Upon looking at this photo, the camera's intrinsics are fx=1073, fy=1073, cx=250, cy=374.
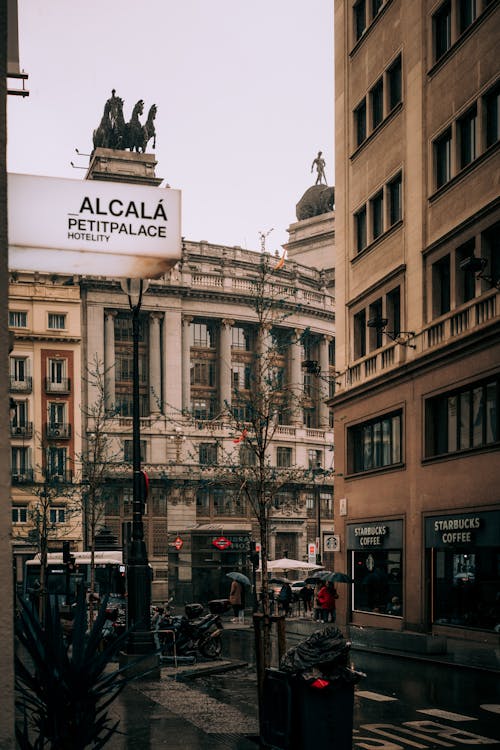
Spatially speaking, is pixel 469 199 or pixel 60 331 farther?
pixel 60 331

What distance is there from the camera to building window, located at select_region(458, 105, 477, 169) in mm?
30202

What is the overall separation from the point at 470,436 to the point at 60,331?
67443mm

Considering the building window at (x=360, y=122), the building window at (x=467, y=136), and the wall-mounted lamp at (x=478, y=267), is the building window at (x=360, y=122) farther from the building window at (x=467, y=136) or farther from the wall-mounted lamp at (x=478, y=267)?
the wall-mounted lamp at (x=478, y=267)

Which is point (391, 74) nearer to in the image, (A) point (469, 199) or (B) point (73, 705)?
(A) point (469, 199)

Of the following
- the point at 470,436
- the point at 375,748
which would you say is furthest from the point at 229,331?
the point at 375,748

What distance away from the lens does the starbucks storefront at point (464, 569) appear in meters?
27.7

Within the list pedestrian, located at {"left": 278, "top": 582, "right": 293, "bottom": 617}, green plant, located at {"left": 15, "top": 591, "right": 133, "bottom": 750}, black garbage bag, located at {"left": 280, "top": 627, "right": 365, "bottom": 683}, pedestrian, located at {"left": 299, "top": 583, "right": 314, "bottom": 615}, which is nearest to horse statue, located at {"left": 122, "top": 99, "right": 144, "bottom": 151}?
pedestrian, located at {"left": 299, "top": 583, "right": 314, "bottom": 615}

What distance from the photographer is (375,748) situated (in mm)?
13852

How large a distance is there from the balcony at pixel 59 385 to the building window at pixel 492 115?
6721 centimetres

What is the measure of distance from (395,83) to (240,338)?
78211mm

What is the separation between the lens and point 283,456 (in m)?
110

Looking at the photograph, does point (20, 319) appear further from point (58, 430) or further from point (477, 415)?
point (477, 415)

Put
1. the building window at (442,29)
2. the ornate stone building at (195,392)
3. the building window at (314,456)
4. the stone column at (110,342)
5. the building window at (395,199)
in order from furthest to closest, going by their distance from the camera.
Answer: the building window at (314,456) < the stone column at (110,342) < the ornate stone building at (195,392) < the building window at (395,199) < the building window at (442,29)

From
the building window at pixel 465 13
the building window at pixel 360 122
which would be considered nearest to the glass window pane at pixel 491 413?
the building window at pixel 465 13
